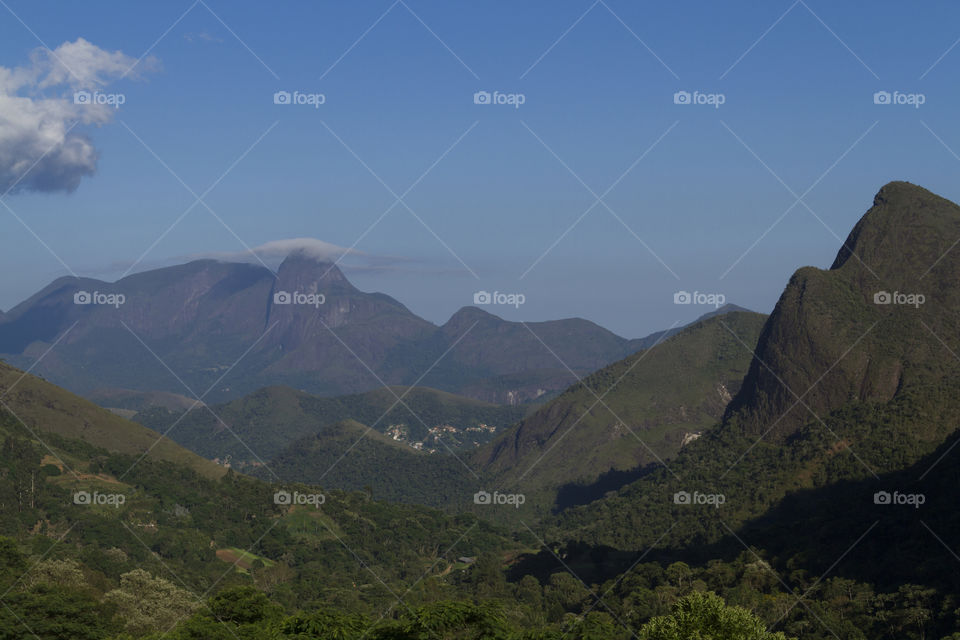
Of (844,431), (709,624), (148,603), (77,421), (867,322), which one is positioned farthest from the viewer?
(77,421)

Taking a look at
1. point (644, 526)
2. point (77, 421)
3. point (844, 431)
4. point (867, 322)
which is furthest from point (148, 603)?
point (867, 322)

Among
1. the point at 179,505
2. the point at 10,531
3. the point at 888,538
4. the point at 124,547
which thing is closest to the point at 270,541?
the point at 179,505

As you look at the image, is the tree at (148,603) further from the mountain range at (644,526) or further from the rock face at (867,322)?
the rock face at (867,322)

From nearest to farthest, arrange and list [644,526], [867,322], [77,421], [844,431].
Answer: [844,431]
[644,526]
[867,322]
[77,421]

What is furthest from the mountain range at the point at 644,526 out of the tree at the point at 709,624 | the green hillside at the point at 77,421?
the green hillside at the point at 77,421

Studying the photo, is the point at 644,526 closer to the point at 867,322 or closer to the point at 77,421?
the point at 867,322

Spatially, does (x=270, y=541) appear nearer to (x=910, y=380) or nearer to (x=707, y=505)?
(x=707, y=505)
